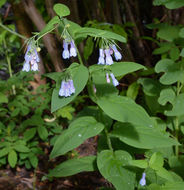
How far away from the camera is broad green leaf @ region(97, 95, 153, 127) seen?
120 centimetres

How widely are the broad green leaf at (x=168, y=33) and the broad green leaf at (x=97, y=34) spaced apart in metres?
0.93

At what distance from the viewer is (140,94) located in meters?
2.89

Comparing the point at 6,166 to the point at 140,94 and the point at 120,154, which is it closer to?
the point at 120,154

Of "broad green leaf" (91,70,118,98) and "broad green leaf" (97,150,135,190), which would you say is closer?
"broad green leaf" (97,150,135,190)

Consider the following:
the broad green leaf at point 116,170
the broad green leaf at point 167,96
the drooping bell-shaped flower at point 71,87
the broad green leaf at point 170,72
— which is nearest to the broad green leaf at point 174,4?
the broad green leaf at point 170,72

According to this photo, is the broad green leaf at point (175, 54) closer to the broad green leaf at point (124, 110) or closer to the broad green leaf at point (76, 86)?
the broad green leaf at point (124, 110)

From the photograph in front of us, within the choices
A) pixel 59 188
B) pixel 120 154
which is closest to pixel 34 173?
pixel 59 188

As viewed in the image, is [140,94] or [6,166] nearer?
[6,166]

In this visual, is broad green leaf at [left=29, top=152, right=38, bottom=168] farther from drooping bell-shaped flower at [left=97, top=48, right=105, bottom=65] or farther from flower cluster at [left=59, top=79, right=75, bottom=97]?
drooping bell-shaped flower at [left=97, top=48, right=105, bottom=65]

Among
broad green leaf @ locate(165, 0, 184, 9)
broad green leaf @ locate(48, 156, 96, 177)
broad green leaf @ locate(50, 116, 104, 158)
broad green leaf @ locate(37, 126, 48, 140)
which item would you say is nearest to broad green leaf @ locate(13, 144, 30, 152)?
broad green leaf @ locate(37, 126, 48, 140)

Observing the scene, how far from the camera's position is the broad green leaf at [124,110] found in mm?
1196

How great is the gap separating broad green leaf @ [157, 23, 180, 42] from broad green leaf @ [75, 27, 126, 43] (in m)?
0.93

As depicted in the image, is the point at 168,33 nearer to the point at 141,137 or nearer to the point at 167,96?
the point at 167,96

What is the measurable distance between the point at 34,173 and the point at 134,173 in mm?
1409
